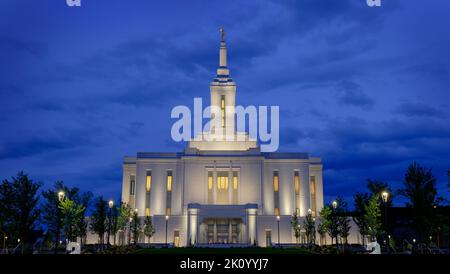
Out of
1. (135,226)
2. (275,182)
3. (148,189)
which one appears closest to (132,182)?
(148,189)

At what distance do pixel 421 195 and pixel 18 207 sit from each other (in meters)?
36.3

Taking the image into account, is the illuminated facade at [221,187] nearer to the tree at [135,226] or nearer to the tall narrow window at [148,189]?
the tall narrow window at [148,189]

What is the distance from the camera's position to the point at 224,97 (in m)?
80.8

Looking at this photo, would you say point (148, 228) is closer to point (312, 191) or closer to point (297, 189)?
point (297, 189)

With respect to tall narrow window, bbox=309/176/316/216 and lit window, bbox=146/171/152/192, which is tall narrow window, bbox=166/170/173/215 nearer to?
lit window, bbox=146/171/152/192

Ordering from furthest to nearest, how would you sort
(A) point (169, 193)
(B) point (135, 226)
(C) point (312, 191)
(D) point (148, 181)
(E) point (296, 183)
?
(C) point (312, 191)
(E) point (296, 183)
(D) point (148, 181)
(A) point (169, 193)
(B) point (135, 226)

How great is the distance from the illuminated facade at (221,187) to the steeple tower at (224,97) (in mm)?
2992

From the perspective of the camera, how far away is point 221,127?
257 ft

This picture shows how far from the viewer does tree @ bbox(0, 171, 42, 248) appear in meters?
39.9

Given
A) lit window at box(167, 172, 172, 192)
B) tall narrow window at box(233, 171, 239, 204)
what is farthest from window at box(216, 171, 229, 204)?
lit window at box(167, 172, 172, 192)

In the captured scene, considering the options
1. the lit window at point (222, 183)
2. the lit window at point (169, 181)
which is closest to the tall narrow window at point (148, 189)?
the lit window at point (169, 181)

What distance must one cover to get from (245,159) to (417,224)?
33593mm

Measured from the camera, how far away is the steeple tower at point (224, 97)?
78500 mm
